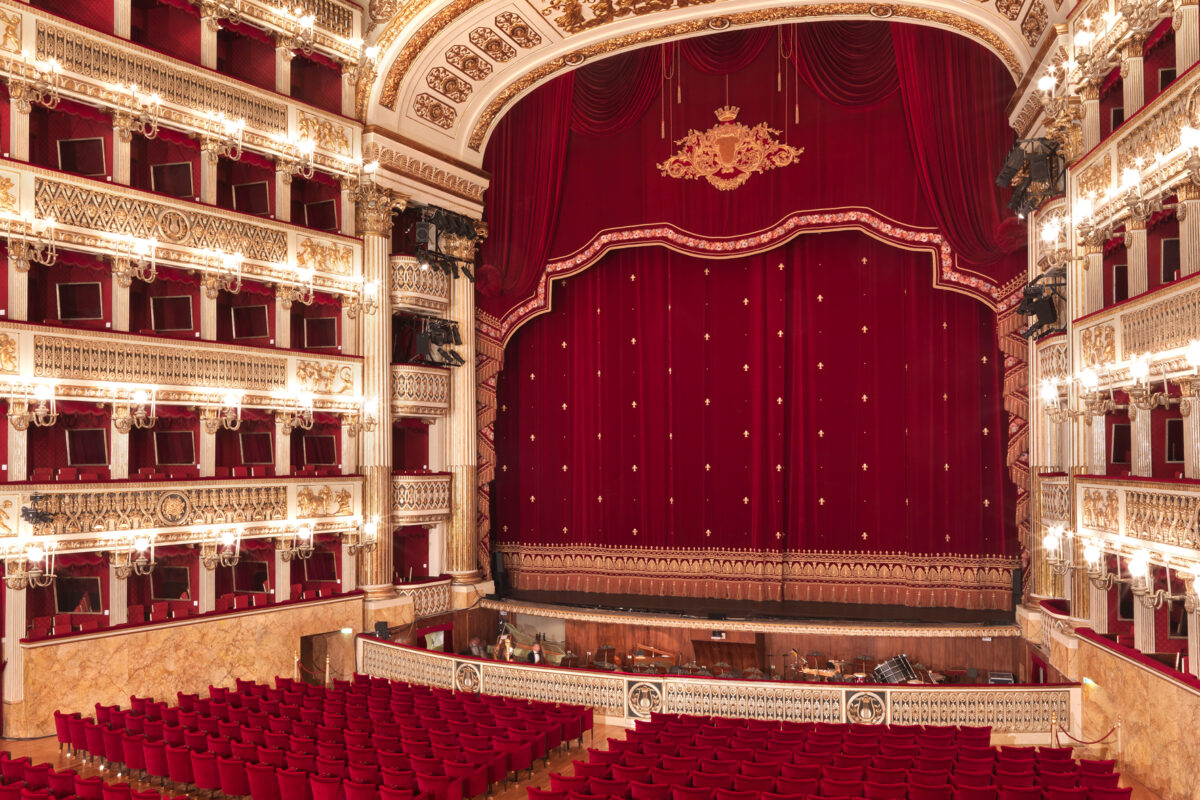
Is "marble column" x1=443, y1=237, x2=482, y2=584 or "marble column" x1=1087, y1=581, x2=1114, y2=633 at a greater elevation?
"marble column" x1=443, y1=237, x2=482, y2=584

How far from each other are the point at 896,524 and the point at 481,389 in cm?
830

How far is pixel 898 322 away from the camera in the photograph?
715 inches

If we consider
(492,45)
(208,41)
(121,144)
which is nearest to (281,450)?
(121,144)

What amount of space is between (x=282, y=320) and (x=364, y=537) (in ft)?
12.6

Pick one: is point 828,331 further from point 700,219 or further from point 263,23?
point 263,23

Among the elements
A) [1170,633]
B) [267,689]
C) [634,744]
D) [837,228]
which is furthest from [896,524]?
[267,689]

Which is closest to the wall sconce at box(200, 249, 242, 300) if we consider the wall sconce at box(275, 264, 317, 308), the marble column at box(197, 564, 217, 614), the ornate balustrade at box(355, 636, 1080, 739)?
the wall sconce at box(275, 264, 317, 308)

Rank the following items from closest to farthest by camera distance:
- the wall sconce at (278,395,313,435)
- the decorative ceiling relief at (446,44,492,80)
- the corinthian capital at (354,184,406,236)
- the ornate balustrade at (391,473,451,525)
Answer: the wall sconce at (278,395,313,435)
the corinthian capital at (354,184,406,236)
the ornate balustrade at (391,473,451,525)
the decorative ceiling relief at (446,44,492,80)

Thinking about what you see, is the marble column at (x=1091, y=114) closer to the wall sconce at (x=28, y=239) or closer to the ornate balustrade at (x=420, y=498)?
the ornate balustrade at (x=420, y=498)

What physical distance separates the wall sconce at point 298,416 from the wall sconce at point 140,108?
4498 mm

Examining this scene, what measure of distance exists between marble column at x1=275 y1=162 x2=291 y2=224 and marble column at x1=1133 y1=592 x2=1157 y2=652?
13.3 metres

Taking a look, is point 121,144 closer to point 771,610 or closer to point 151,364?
point 151,364

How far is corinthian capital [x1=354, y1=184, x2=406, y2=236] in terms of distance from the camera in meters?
17.2

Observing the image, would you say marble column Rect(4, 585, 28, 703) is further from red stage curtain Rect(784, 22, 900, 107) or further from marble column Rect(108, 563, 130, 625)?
red stage curtain Rect(784, 22, 900, 107)
